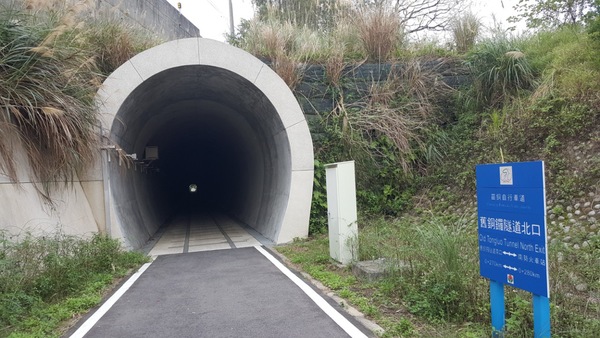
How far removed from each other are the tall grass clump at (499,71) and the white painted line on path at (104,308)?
8.90 metres

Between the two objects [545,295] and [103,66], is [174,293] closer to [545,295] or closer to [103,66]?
[545,295]

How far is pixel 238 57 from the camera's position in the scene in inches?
397

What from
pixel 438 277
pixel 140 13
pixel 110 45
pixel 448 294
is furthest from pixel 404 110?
pixel 140 13

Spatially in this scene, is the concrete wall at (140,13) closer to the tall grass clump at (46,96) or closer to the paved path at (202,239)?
the tall grass clump at (46,96)

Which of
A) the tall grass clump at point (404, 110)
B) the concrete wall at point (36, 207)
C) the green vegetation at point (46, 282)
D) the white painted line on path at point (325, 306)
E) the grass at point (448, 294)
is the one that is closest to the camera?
the grass at point (448, 294)

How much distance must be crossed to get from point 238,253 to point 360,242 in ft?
10.0

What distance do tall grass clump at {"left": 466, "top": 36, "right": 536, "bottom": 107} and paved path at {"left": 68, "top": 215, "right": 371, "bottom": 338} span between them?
22.4ft

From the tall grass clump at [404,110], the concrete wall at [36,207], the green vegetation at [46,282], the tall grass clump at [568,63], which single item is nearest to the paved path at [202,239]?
the concrete wall at [36,207]

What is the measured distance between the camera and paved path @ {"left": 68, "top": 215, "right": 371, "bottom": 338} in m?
4.67

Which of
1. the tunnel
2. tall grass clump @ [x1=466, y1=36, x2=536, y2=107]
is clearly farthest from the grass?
tall grass clump @ [x1=466, y1=36, x2=536, y2=107]

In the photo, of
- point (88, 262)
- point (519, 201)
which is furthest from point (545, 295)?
point (88, 262)

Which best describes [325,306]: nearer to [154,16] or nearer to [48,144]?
[48,144]

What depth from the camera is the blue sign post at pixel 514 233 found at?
11.1 feet

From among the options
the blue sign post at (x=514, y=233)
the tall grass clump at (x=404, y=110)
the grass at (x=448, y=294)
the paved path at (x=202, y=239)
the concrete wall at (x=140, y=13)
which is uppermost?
the concrete wall at (x=140, y=13)
